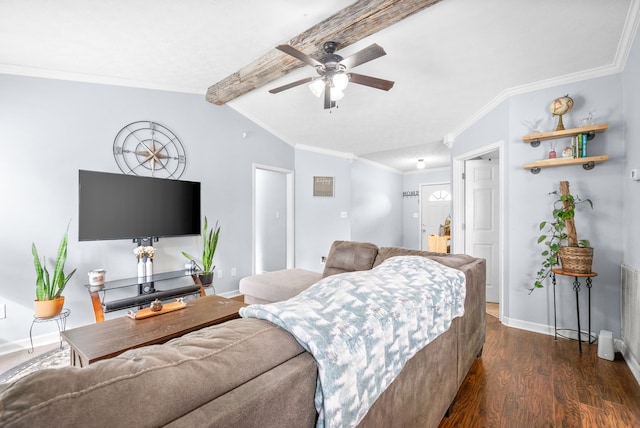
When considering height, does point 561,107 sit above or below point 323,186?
above

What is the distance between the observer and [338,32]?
7.61 feet

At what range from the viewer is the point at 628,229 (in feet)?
7.97

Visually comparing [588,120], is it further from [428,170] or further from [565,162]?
[428,170]

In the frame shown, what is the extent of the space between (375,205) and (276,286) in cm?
397

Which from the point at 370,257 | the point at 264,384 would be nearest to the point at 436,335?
the point at 264,384

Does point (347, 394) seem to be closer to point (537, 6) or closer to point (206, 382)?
point (206, 382)

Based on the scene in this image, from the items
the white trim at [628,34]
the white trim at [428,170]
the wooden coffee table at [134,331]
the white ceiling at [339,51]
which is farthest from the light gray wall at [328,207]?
the white trim at [628,34]

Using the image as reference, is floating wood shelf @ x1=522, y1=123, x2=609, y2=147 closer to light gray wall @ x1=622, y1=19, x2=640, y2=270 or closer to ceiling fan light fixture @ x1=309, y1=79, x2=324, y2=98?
light gray wall @ x1=622, y1=19, x2=640, y2=270

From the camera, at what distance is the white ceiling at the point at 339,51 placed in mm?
2129

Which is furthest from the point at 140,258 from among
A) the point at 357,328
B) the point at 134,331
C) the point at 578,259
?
the point at 578,259

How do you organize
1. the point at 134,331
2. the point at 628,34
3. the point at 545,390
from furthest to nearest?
the point at 628,34
the point at 545,390
the point at 134,331

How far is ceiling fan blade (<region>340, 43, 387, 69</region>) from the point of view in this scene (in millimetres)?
2020

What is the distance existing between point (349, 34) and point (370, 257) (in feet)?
6.16

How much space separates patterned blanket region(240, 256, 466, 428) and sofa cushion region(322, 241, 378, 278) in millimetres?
1426
